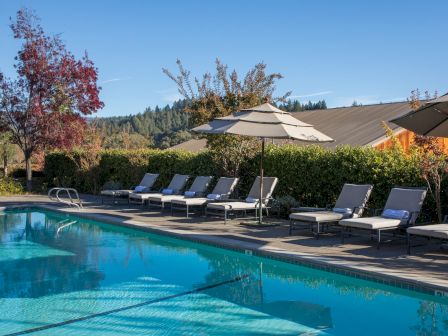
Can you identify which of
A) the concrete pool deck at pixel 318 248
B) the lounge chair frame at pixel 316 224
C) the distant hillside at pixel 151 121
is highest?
the distant hillside at pixel 151 121

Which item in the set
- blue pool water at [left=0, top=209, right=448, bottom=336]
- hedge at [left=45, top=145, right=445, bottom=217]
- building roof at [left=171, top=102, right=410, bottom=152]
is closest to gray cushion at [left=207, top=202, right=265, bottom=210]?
hedge at [left=45, top=145, right=445, bottom=217]

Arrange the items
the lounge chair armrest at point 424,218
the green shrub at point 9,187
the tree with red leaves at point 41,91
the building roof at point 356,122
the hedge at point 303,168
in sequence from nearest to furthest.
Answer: the lounge chair armrest at point 424,218, the hedge at point 303,168, the building roof at point 356,122, the tree with red leaves at point 41,91, the green shrub at point 9,187

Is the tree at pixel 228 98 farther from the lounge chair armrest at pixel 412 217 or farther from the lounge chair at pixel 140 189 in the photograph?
the lounge chair armrest at pixel 412 217

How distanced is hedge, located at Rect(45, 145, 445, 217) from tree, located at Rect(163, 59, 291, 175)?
0.47 meters

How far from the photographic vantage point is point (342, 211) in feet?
33.6

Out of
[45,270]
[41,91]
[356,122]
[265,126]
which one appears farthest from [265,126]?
[356,122]

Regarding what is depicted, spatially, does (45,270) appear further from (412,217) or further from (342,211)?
(412,217)

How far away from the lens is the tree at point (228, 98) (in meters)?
14.0

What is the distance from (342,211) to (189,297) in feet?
14.1

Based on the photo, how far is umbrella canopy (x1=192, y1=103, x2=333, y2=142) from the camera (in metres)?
10.4

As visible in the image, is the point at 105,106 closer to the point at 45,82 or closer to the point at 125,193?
the point at 45,82

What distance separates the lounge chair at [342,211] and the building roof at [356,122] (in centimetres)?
781

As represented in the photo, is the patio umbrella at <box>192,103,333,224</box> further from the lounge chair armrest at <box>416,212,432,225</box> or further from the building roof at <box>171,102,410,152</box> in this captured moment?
the building roof at <box>171,102,410,152</box>

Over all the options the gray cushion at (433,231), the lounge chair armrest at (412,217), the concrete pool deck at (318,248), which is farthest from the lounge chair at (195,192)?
the gray cushion at (433,231)
